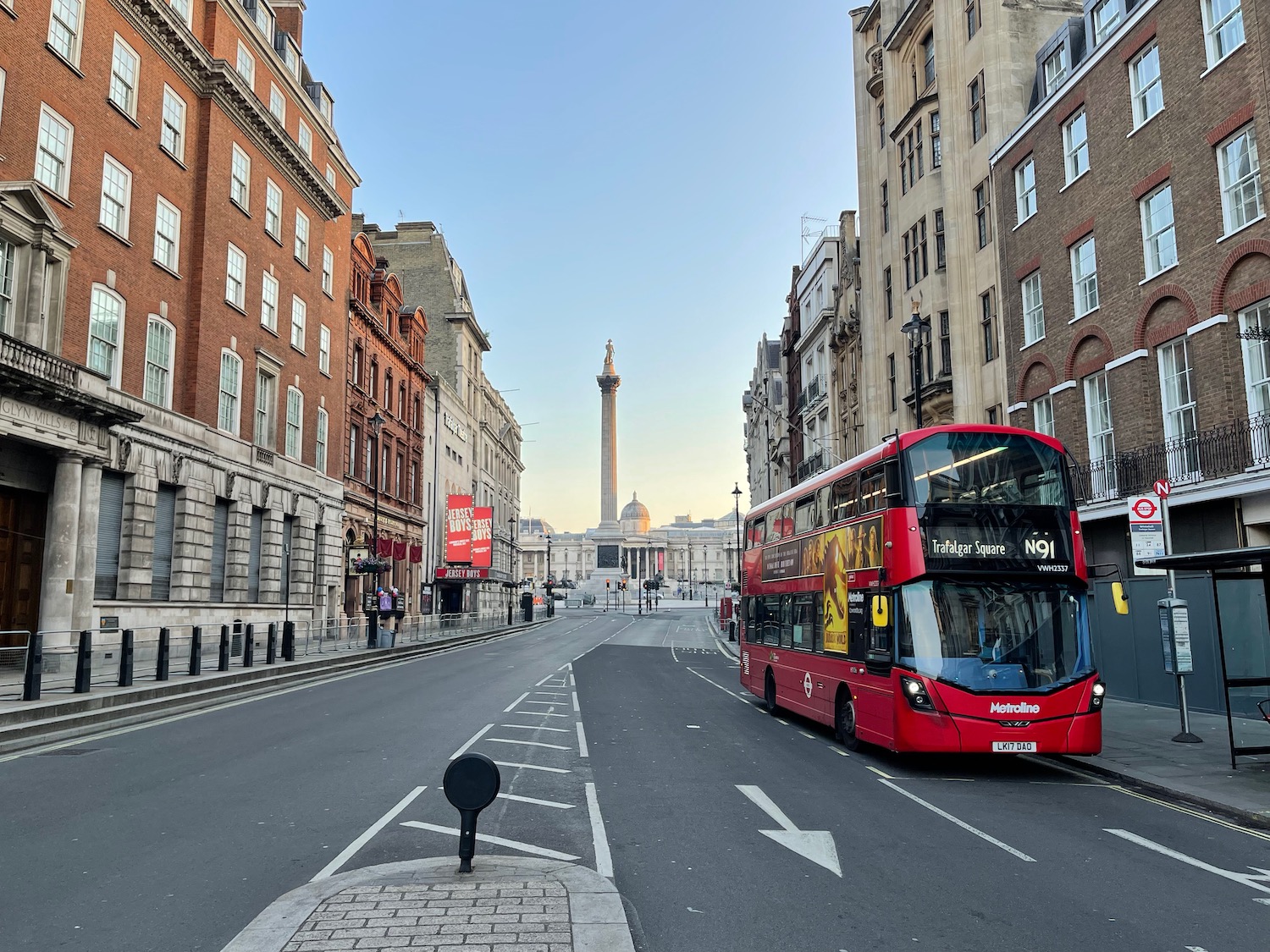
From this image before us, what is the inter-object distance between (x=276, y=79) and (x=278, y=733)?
29.2m

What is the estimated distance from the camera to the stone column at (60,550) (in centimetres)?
2211

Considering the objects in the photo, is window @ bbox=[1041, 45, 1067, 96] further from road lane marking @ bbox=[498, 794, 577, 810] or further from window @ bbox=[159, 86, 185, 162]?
window @ bbox=[159, 86, 185, 162]

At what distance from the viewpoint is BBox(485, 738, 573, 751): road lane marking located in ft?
45.8

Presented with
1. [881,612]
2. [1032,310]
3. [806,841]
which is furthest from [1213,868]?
[1032,310]

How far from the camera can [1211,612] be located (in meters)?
18.2

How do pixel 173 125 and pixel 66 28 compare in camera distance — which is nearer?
pixel 66 28

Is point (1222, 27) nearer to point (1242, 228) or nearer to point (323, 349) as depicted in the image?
point (1242, 228)

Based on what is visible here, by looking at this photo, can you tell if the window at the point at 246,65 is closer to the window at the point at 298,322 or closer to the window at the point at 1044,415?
the window at the point at 298,322

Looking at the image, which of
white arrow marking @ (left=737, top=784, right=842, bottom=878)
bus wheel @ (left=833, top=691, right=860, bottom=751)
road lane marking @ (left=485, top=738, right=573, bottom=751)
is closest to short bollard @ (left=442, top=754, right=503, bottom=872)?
white arrow marking @ (left=737, top=784, right=842, bottom=878)

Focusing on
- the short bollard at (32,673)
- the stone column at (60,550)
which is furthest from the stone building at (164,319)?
the short bollard at (32,673)

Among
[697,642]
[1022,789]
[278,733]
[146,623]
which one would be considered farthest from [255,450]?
[1022,789]

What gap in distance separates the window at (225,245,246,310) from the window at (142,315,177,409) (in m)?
3.50

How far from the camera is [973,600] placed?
1235 centimetres

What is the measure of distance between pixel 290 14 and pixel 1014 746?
41.0 m
